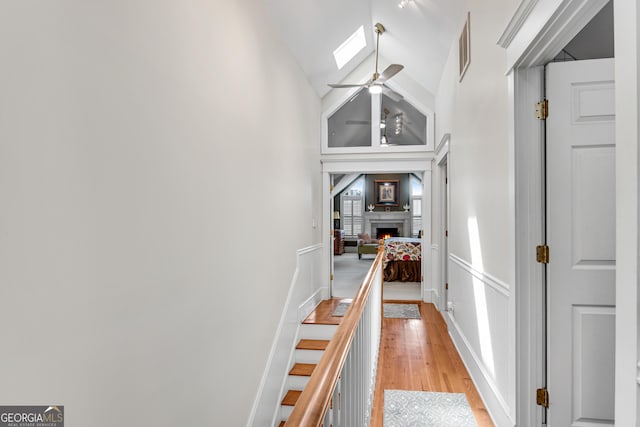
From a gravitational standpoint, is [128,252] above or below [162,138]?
below

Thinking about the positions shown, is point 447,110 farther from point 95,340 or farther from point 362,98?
point 95,340

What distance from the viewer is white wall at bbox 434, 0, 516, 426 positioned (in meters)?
2.21

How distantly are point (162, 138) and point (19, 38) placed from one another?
699 millimetres

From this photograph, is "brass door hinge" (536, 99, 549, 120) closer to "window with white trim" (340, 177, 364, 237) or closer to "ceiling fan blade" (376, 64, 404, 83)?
"ceiling fan blade" (376, 64, 404, 83)

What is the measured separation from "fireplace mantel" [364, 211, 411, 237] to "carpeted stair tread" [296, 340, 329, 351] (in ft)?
33.2

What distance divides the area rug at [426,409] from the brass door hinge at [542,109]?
1894mm

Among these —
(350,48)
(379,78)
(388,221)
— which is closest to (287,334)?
(379,78)

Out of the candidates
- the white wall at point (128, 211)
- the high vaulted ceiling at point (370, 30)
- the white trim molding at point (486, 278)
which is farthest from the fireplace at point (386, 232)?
the white wall at point (128, 211)

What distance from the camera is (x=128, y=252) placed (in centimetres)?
150

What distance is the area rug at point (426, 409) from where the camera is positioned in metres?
2.38

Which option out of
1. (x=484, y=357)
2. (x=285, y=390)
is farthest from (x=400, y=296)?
(x=484, y=357)

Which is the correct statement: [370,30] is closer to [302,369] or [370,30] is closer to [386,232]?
[302,369]

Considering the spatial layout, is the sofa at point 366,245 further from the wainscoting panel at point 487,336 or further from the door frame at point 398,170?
the wainscoting panel at point 487,336

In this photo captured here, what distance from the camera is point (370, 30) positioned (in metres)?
5.11
